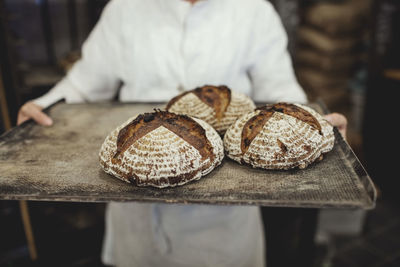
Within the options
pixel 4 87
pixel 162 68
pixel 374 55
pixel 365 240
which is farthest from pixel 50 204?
pixel 374 55

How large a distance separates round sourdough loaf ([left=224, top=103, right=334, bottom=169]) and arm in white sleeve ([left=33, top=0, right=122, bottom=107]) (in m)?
1.15

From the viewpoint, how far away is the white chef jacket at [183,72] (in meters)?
1.95

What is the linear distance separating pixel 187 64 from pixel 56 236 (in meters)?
1.97

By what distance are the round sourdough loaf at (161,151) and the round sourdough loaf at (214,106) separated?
22 cm

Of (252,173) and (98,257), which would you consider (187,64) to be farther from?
(98,257)

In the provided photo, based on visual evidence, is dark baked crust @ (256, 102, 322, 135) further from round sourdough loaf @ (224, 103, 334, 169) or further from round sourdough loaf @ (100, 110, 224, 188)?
round sourdough loaf @ (100, 110, 224, 188)

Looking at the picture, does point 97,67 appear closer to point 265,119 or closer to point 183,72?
point 183,72

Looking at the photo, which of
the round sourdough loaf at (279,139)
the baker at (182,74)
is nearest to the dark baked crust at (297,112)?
the round sourdough loaf at (279,139)

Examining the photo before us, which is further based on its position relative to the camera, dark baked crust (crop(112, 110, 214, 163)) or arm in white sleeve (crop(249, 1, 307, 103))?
arm in white sleeve (crop(249, 1, 307, 103))

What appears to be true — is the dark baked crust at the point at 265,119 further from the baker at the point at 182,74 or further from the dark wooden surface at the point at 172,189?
the baker at the point at 182,74

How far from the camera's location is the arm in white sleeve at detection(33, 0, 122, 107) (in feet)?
7.20

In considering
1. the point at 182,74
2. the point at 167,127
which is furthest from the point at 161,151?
the point at 182,74

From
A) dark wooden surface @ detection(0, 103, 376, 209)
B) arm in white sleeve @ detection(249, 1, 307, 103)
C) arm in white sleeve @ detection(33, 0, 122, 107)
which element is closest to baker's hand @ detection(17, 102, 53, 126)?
dark wooden surface @ detection(0, 103, 376, 209)

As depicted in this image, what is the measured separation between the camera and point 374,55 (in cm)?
357
